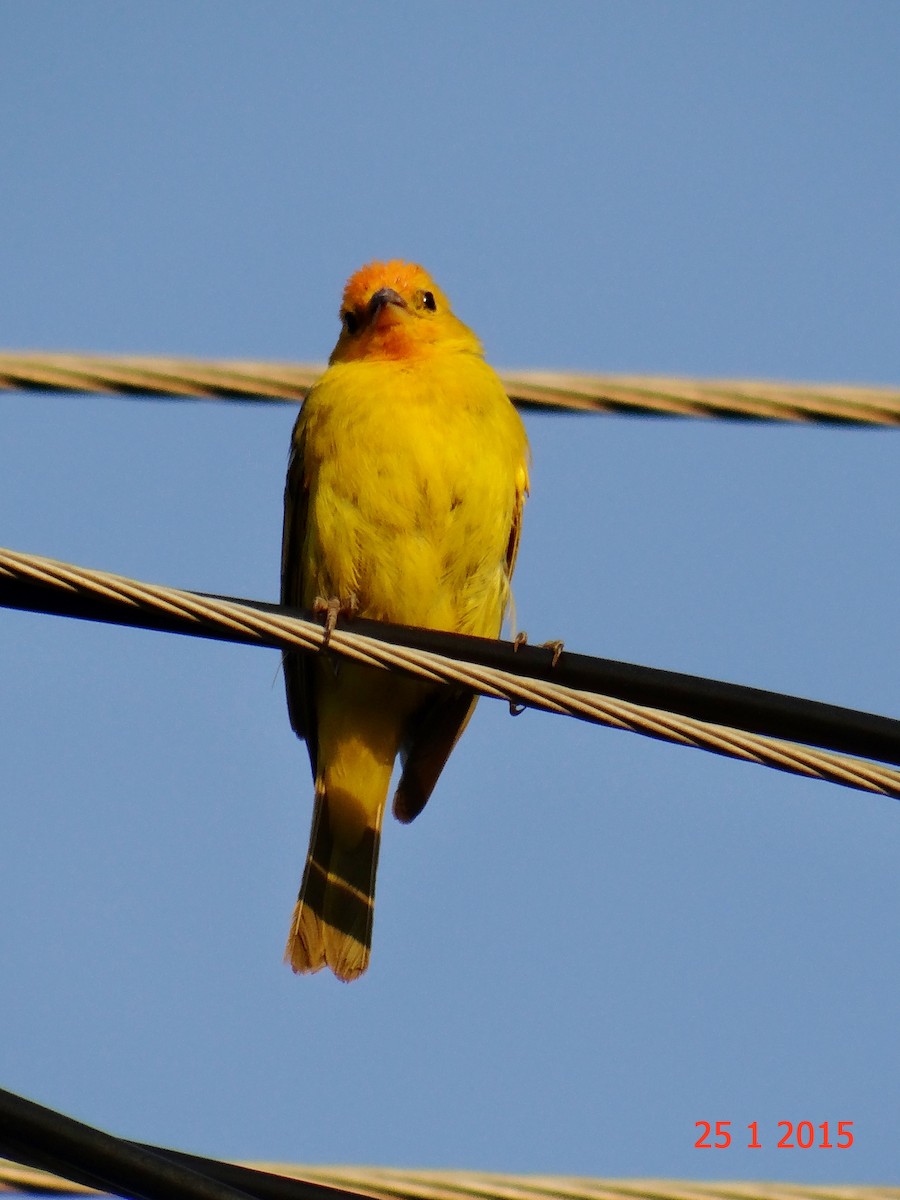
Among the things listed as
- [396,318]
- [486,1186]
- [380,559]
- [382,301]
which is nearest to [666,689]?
[486,1186]

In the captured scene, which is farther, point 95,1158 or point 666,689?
point 666,689

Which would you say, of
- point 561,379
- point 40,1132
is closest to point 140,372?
point 561,379

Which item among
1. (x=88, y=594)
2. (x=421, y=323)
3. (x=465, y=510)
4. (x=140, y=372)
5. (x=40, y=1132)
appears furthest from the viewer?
(x=421, y=323)

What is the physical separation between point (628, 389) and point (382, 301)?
2.25m

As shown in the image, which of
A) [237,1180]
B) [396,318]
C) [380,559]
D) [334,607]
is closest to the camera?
[237,1180]

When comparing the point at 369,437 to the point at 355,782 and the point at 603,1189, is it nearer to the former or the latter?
the point at 355,782

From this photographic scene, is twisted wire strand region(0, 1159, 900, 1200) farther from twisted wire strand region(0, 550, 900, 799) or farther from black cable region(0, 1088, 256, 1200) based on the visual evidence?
twisted wire strand region(0, 550, 900, 799)

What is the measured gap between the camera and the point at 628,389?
4191mm

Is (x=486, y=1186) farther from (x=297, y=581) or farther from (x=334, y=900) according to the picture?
(x=297, y=581)

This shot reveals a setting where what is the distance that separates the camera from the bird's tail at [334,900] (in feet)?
17.6

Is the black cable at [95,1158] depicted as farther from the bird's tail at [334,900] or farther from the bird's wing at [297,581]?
the bird's wing at [297,581]

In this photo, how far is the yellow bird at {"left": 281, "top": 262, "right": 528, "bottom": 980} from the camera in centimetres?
519

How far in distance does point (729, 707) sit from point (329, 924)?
276 centimetres

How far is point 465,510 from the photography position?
5.23 metres
